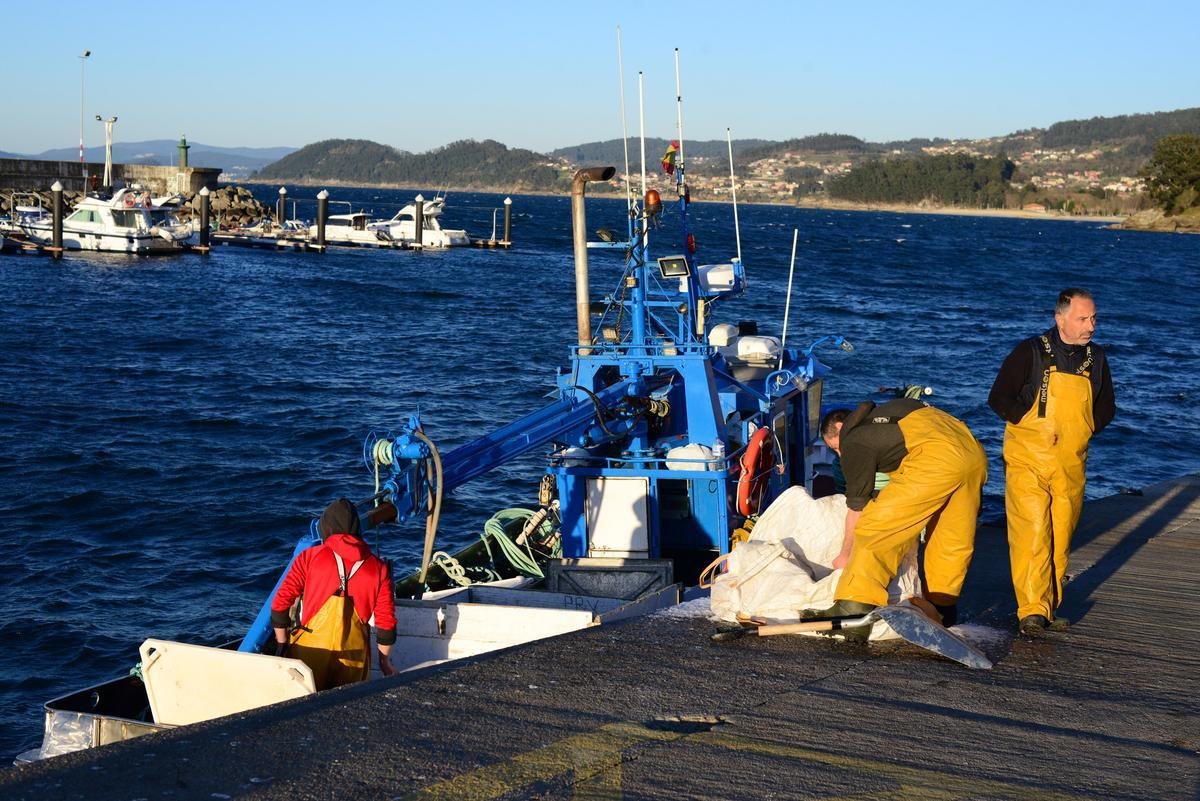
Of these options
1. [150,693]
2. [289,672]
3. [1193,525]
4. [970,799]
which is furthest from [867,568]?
[1193,525]

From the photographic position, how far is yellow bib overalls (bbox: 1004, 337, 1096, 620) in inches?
283

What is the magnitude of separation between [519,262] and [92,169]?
29.7 meters

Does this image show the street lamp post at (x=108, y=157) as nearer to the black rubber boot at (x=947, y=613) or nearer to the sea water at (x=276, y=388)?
the sea water at (x=276, y=388)

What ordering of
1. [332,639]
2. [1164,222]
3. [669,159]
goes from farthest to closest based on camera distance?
[1164,222] → [669,159] → [332,639]

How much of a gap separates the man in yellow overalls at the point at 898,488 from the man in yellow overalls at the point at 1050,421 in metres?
0.37

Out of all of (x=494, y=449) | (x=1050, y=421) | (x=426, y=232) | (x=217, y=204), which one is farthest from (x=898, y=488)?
(x=217, y=204)

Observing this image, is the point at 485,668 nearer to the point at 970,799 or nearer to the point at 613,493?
the point at 970,799

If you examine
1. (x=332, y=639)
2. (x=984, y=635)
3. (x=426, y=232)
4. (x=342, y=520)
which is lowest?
(x=984, y=635)

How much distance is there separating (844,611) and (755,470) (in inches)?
216

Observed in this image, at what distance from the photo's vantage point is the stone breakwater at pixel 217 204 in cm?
7700

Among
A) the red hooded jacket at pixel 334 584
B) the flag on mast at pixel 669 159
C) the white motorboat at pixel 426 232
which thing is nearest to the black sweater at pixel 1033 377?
the red hooded jacket at pixel 334 584

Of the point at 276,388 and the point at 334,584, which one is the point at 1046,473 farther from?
the point at 276,388

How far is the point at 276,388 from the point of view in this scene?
104 ft

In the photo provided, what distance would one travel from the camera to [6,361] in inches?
1332
